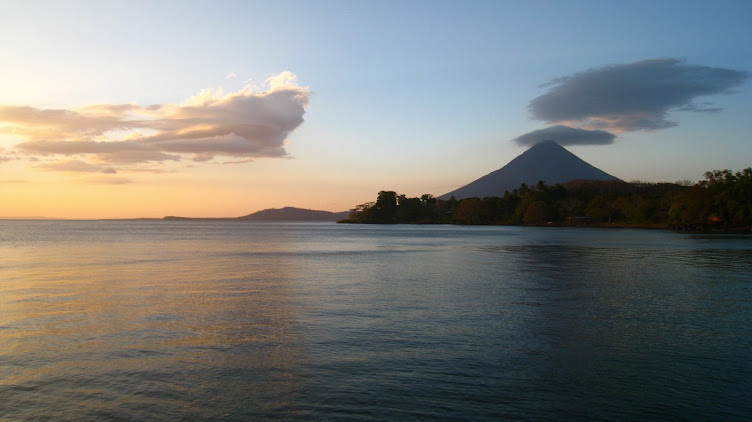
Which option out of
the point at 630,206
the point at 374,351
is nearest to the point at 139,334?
the point at 374,351

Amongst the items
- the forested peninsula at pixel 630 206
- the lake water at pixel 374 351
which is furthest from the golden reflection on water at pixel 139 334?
the forested peninsula at pixel 630 206

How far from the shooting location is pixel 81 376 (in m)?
8.97

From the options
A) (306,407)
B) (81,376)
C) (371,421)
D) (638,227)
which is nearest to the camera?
(371,421)

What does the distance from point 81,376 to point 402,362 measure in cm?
572

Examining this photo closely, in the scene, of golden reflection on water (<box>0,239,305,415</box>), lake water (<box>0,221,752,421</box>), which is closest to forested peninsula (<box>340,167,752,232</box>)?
lake water (<box>0,221,752,421</box>)

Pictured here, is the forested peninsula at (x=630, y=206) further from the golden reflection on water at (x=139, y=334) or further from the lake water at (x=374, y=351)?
the golden reflection on water at (x=139, y=334)

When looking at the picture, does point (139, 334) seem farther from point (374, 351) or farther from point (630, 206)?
point (630, 206)

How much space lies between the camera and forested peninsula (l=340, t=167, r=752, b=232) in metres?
90.2

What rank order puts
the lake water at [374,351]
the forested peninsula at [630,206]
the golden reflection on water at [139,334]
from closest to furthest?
the lake water at [374,351] < the golden reflection on water at [139,334] < the forested peninsula at [630,206]

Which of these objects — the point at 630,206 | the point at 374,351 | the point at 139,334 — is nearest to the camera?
the point at 374,351

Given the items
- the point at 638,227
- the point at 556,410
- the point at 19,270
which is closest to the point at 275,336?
the point at 556,410

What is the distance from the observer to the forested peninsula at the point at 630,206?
90.2 metres

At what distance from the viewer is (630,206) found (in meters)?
133

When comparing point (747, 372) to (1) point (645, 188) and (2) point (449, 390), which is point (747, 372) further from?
(1) point (645, 188)
